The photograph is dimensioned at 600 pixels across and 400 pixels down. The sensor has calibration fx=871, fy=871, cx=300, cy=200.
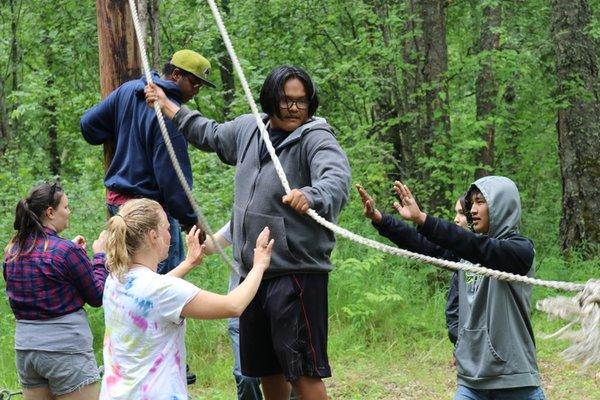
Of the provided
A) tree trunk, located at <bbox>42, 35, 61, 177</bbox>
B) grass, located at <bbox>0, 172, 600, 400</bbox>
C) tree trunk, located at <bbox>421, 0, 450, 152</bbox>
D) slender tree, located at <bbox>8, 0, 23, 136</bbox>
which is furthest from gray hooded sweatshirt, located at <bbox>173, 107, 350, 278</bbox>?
slender tree, located at <bbox>8, 0, 23, 136</bbox>

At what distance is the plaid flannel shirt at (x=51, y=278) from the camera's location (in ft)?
14.9

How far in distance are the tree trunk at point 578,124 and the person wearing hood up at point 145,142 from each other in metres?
6.56

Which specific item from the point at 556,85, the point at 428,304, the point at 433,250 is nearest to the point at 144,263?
the point at 433,250

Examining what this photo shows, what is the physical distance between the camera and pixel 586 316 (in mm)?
2709

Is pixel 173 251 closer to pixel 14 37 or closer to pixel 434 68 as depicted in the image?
pixel 434 68

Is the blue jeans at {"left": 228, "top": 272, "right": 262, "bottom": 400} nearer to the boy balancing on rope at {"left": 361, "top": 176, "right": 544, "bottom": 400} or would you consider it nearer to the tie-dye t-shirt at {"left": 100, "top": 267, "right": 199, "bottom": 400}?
the boy balancing on rope at {"left": 361, "top": 176, "right": 544, "bottom": 400}

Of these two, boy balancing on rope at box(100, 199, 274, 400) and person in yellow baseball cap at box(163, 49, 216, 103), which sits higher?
person in yellow baseball cap at box(163, 49, 216, 103)

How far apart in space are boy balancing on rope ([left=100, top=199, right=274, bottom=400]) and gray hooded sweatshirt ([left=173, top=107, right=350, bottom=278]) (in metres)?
0.62

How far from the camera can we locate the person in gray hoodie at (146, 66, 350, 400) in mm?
3951

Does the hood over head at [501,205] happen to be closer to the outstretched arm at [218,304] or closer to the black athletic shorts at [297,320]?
the black athletic shorts at [297,320]

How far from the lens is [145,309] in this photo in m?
3.28

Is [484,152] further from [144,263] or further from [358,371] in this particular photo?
[144,263]

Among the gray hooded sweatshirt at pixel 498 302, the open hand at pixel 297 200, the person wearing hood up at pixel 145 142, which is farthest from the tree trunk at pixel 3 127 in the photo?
the gray hooded sweatshirt at pixel 498 302

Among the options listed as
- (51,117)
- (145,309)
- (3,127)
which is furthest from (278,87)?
(3,127)
